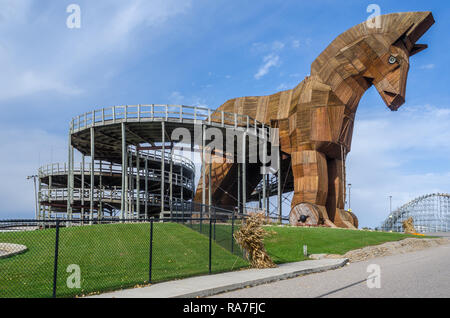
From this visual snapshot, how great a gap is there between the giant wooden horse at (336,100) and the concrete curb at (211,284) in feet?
62.5

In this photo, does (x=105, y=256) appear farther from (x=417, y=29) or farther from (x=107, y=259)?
(x=417, y=29)

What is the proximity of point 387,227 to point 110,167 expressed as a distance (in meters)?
58.5

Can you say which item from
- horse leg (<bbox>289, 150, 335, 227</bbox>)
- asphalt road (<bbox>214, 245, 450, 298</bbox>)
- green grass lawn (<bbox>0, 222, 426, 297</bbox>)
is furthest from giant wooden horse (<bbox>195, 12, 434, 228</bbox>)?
asphalt road (<bbox>214, 245, 450, 298</bbox>)

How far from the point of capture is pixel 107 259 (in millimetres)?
14141

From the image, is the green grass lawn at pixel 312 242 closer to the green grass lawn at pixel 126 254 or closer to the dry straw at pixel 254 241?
the green grass lawn at pixel 126 254

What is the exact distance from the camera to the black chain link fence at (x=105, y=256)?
10.5 m

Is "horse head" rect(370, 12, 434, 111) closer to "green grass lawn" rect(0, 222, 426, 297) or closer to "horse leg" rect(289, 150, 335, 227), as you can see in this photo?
"horse leg" rect(289, 150, 335, 227)

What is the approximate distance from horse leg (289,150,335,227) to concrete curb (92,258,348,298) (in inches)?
702

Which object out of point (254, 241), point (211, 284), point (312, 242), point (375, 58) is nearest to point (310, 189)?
point (312, 242)

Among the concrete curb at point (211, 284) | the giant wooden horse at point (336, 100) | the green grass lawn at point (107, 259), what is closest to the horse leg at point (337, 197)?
the giant wooden horse at point (336, 100)

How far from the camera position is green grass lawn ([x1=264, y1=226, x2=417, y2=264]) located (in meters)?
19.5

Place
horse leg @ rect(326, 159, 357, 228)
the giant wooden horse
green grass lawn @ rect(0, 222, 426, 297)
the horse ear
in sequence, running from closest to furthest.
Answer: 1. green grass lawn @ rect(0, 222, 426, 297)
2. the horse ear
3. the giant wooden horse
4. horse leg @ rect(326, 159, 357, 228)

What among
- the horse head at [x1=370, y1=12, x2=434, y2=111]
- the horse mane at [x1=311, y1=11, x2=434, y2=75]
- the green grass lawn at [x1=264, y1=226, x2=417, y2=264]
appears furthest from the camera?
the horse head at [x1=370, y1=12, x2=434, y2=111]
